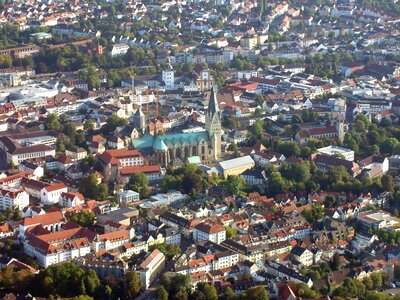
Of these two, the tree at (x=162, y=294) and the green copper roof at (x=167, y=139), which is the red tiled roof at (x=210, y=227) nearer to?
the tree at (x=162, y=294)

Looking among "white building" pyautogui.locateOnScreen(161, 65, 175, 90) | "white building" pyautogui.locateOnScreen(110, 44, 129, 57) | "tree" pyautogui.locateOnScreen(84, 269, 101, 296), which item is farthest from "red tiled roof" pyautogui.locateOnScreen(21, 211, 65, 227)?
"white building" pyautogui.locateOnScreen(110, 44, 129, 57)

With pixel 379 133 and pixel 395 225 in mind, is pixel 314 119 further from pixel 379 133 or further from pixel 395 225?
pixel 395 225

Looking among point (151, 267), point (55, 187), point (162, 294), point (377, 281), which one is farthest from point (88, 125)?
point (377, 281)

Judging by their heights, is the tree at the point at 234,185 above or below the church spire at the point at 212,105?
below

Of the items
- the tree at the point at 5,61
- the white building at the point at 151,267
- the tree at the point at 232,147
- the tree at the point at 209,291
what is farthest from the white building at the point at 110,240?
the tree at the point at 5,61

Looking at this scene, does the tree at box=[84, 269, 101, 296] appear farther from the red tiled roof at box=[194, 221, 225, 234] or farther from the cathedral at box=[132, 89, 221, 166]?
the cathedral at box=[132, 89, 221, 166]

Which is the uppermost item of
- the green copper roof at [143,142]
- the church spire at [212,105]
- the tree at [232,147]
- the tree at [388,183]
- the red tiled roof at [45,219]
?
the church spire at [212,105]
